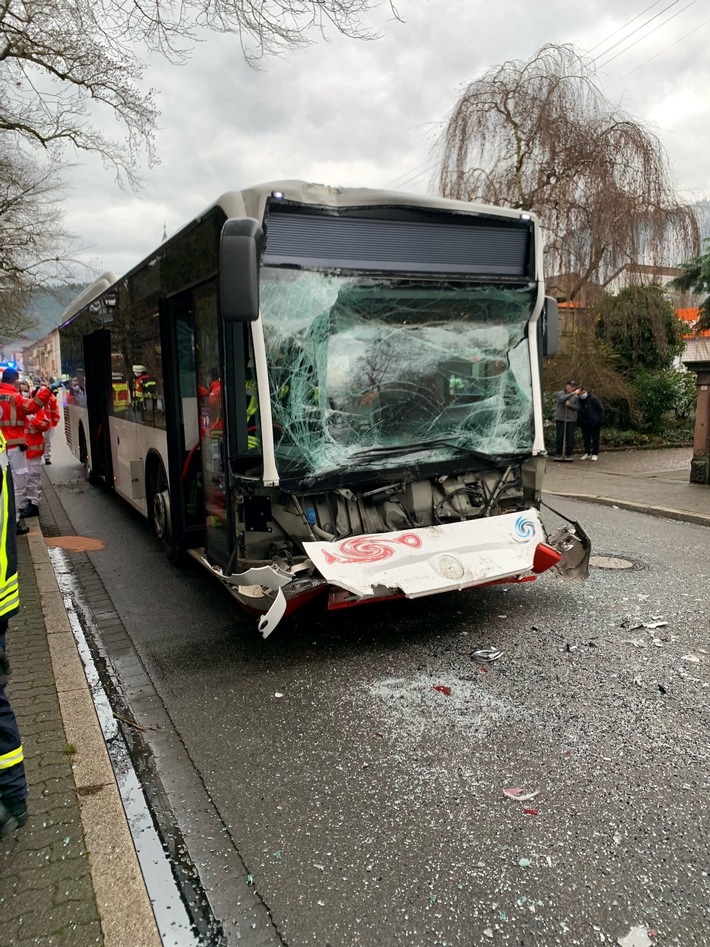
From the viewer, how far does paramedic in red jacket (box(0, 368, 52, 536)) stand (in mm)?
8383

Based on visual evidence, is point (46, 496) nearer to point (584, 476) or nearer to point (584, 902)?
point (584, 476)

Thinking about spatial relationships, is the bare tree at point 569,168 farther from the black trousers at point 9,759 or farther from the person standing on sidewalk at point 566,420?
the black trousers at point 9,759

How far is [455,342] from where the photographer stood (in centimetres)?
518

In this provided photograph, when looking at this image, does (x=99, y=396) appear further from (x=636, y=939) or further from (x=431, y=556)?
(x=636, y=939)

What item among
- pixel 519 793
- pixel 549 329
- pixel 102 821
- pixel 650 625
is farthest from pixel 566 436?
pixel 102 821

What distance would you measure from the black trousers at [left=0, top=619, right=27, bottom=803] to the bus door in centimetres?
722

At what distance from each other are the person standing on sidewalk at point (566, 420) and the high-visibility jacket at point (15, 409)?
10.3 m

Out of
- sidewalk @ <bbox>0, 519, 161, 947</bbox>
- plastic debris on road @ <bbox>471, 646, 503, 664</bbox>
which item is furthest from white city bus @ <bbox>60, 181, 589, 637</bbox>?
sidewalk @ <bbox>0, 519, 161, 947</bbox>

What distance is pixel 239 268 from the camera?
4.07m

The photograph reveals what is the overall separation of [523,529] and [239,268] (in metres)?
2.75

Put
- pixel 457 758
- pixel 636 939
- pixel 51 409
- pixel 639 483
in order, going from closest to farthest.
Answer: pixel 636 939 → pixel 457 758 → pixel 51 409 → pixel 639 483

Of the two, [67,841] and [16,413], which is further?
[16,413]

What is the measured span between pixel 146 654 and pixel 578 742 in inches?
117

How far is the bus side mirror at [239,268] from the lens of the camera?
13.3 ft
